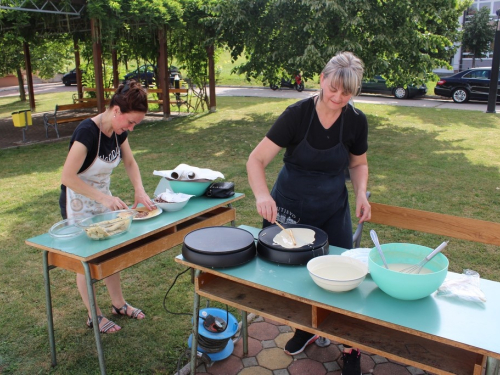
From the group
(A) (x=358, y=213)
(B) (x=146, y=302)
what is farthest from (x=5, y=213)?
(A) (x=358, y=213)

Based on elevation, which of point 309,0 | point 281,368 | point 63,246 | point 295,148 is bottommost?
point 281,368

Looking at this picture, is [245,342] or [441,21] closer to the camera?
[245,342]

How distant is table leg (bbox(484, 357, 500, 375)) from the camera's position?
5.21 feet

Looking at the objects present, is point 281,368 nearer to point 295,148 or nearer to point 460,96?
point 295,148

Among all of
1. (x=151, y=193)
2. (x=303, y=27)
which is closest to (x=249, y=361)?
(x=151, y=193)

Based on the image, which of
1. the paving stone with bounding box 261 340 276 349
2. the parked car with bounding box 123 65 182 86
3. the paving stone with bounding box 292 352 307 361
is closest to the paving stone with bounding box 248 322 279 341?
the paving stone with bounding box 261 340 276 349

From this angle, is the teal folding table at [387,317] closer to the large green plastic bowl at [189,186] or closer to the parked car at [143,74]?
the large green plastic bowl at [189,186]

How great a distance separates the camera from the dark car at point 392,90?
17000mm

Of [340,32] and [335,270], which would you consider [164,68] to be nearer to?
[340,32]

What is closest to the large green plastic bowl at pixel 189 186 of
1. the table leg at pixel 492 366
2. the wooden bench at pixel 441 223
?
the wooden bench at pixel 441 223

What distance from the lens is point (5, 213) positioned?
18.0ft

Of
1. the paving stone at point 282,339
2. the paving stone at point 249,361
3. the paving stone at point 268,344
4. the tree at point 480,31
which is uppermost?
the tree at point 480,31

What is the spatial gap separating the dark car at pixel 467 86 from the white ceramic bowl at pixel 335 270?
15.3 meters

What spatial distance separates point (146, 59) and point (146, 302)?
40.0 ft
